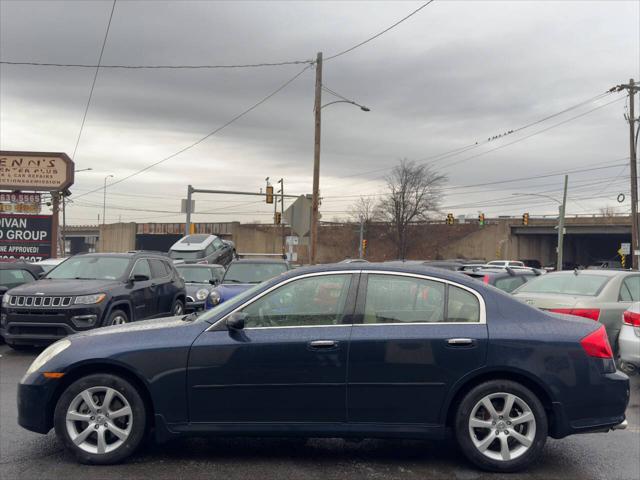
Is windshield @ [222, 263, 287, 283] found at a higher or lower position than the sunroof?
lower

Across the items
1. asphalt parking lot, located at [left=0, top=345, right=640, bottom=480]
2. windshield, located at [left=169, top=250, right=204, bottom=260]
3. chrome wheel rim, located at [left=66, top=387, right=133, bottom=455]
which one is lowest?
asphalt parking lot, located at [left=0, top=345, right=640, bottom=480]

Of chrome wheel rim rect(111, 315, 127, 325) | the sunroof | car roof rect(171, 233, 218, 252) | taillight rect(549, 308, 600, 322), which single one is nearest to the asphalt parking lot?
taillight rect(549, 308, 600, 322)

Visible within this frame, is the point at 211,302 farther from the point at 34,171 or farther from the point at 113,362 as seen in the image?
the point at 34,171

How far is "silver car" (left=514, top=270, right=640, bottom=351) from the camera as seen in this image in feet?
30.6

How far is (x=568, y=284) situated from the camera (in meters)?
10.2

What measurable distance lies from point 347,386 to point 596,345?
196cm

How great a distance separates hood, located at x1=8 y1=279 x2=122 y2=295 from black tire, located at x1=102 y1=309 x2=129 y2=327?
0.43m

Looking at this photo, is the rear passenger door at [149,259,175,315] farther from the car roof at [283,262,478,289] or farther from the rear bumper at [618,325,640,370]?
the rear bumper at [618,325,640,370]

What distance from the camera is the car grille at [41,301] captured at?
1032 centimetres

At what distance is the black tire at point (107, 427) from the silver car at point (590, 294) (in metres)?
5.78

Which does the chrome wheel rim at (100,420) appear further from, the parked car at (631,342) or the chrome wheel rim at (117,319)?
the parked car at (631,342)

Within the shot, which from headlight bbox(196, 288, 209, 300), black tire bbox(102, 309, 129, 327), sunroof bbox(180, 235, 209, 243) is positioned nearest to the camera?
black tire bbox(102, 309, 129, 327)

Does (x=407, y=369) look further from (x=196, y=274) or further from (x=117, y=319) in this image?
(x=196, y=274)

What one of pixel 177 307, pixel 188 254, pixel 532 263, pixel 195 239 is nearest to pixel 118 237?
pixel 532 263
